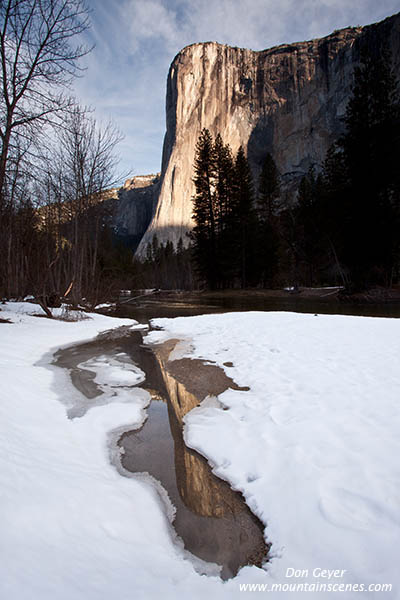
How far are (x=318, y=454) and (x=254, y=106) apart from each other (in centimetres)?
10052

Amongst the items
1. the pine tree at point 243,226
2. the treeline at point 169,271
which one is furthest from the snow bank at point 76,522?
the treeline at point 169,271

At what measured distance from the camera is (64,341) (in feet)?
21.5

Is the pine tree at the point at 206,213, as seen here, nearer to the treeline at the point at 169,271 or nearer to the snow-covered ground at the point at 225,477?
the treeline at the point at 169,271

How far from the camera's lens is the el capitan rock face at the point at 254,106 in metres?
70.2


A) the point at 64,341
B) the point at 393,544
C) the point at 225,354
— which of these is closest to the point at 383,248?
the point at 225,354

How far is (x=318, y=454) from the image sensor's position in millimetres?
2049

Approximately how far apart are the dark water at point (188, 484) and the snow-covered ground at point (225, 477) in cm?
9

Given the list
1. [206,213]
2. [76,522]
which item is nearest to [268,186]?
[206,213]

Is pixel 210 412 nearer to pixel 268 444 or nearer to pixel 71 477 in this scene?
pixel 268 444

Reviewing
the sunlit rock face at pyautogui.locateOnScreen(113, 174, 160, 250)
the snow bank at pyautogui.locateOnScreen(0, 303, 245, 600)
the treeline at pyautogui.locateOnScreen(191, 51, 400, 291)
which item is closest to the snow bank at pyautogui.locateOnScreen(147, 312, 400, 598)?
the snow bank at pyautogui.locateOnScreen(0, 303, 245, 600)

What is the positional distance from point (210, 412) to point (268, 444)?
79 cm

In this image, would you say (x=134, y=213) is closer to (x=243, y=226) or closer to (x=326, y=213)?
(x=243, y=226)

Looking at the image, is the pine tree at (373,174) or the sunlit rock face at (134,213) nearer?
the pine tree at (373,174)

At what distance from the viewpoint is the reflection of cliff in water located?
1.43 metres
